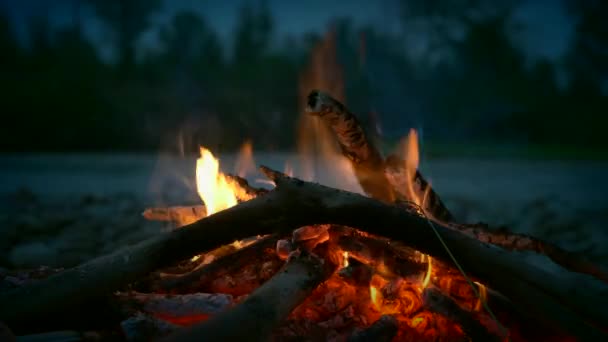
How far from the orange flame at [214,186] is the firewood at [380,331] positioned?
0.86m

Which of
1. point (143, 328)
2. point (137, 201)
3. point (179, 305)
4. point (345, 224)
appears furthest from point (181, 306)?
point (137, 201)

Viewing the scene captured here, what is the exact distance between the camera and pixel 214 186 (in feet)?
7.61

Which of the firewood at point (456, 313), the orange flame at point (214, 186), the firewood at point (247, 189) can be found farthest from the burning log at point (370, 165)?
the firewood at point (456, 313)

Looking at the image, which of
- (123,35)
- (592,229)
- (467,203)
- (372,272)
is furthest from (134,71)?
(372,272)

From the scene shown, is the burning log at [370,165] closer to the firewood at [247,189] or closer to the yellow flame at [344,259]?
the firewood at [247,189]

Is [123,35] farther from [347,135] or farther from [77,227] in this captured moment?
[347,135]

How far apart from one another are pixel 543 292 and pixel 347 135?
0.95 metres

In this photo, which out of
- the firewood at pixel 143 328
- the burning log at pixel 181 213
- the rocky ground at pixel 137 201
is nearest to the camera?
the firewood at pixel 143 328

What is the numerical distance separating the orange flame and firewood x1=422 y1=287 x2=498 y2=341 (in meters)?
0.93

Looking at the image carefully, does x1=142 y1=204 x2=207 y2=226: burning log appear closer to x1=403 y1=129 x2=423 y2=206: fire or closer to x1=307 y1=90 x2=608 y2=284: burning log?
x1=307 y1=90 x2=608 y2=284: burning log

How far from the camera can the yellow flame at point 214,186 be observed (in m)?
2.30

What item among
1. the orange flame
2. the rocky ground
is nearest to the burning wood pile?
the orange flame

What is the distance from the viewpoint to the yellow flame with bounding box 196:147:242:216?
2.30 metres

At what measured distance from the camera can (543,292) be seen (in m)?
1.65
